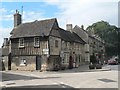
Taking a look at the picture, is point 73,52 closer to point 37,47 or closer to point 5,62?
point 37,47

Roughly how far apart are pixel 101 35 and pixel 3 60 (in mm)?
59806

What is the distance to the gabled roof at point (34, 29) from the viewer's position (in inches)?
1684

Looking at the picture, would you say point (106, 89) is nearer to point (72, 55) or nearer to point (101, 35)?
point (72, 55)

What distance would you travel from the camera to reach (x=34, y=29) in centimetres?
4441

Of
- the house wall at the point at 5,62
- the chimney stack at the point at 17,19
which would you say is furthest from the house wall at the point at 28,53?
the chimney stack at the point at 17,19

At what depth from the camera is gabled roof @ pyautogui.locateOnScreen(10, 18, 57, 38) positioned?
42781 millimetres

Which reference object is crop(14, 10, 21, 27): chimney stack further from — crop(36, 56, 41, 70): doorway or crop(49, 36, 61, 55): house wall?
crop(36, 56, 41, 70): doorway

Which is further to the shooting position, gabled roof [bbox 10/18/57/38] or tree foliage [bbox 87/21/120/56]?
tree foliage [bbox 87/21/120/56]

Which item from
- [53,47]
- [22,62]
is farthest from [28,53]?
[53,47]

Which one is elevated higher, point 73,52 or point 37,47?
point 37,47

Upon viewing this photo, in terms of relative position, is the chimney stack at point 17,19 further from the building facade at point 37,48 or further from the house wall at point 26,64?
the house wall at point 26,64

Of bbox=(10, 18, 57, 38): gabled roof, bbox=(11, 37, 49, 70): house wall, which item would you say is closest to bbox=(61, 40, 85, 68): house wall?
bbox=(10, 18, 57, 38): gabled roof

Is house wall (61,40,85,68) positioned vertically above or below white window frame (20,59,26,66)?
above

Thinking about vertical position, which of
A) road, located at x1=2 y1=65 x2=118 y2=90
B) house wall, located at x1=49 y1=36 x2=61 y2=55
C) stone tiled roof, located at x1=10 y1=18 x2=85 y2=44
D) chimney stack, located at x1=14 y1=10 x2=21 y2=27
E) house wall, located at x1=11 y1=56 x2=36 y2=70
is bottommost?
road, located at x1=2 y1=65 x2=118 y2=90
